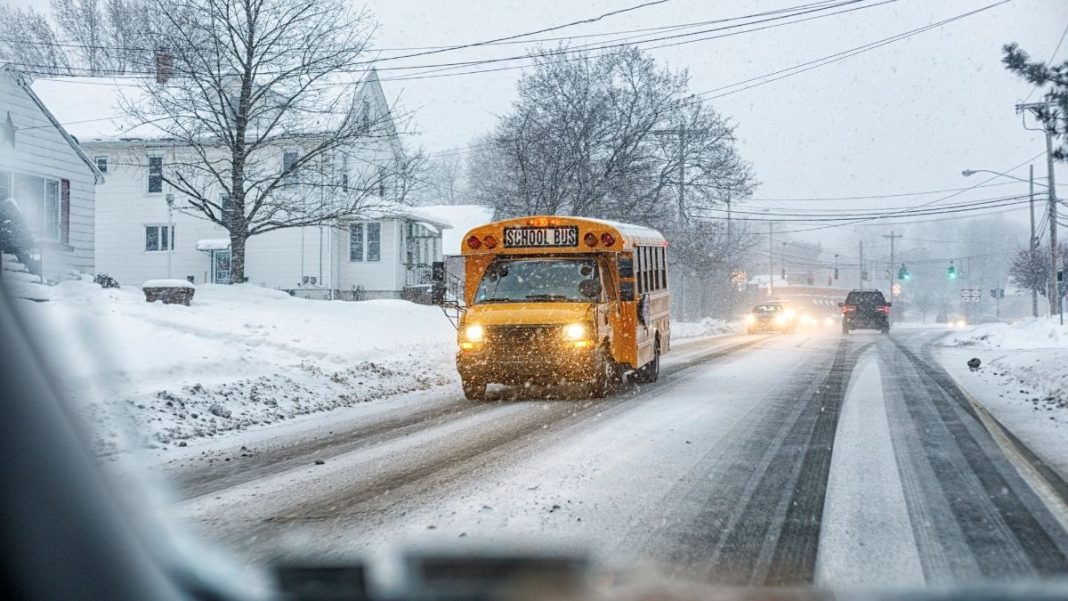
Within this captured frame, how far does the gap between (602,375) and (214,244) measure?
91.5 feet

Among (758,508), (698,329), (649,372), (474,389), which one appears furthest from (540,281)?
(698,329)

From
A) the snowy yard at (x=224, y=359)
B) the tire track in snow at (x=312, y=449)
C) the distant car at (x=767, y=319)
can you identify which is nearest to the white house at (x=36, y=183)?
the snowy yard at (x=224, y=359)

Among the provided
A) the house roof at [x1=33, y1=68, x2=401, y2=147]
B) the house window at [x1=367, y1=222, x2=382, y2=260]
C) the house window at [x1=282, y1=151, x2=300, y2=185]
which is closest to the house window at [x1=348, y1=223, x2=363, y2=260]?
the house window at [x1=367, y1=222, x2=382, y2=260]

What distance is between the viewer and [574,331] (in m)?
12.9

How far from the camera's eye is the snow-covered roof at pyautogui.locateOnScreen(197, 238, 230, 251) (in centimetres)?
3712

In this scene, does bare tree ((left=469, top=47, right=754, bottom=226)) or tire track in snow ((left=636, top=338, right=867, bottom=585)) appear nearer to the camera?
tire track in snow ((left=636, top=338, right=867, bottom=585))

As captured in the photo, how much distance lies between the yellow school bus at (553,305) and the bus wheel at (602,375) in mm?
15

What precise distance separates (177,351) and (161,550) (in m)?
11.5

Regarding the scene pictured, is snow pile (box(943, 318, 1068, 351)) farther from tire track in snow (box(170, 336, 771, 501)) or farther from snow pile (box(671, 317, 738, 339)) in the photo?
tire track in snow (box(170, 336, 771, 501))

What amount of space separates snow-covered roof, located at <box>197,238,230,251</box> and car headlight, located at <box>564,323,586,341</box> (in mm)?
27171

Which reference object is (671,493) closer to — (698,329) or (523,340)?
(523,340)

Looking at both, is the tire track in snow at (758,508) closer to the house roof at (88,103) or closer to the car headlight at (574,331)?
the car headlight at (574,331)

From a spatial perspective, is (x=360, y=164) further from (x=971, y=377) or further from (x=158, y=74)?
(x=971, y=377)

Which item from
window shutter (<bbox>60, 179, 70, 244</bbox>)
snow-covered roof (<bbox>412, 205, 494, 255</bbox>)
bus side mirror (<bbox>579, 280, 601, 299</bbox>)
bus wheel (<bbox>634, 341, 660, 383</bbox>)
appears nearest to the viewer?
window shutter (<bbox>60, 179, 70, 244</bbox>)
